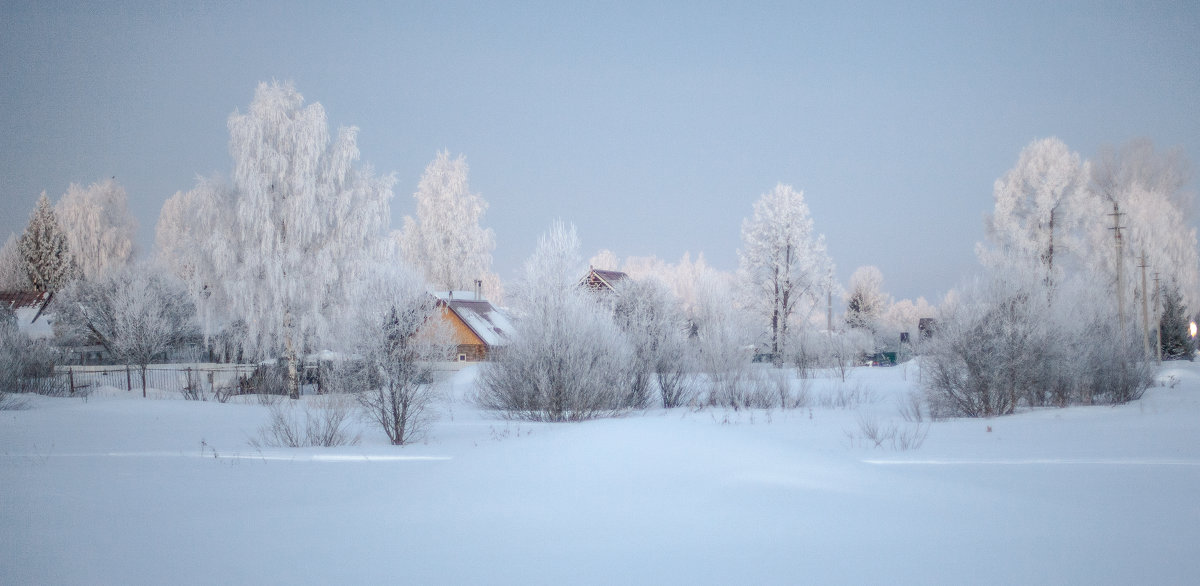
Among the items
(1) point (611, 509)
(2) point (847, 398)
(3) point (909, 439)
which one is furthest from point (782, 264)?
(1) point (611, 509)

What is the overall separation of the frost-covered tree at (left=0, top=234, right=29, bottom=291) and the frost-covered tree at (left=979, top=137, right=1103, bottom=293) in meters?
56.0

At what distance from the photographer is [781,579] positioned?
16.5ft

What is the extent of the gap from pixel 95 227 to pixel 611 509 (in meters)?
44.6

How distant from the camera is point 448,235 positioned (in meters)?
39.5

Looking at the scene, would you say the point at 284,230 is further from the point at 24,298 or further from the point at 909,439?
the point at 24,298

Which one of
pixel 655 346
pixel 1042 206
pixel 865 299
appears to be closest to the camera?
pixel 655 346

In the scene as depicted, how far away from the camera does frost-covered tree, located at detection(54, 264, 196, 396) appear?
23844 millimetres

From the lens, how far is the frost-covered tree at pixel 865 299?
5472 cm

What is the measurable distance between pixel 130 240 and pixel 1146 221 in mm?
56225

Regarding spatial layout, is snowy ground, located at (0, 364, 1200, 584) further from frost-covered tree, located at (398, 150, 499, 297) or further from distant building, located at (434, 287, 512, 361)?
frost-covered tree, located at (398, 150, 499, 297)

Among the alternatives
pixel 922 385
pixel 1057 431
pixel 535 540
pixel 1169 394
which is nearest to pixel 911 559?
pixel 535 540

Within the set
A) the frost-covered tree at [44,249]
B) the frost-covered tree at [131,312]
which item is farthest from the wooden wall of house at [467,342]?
the frost-covered tree at [44,249]

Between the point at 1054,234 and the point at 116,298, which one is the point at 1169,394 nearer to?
the point at 1054,234

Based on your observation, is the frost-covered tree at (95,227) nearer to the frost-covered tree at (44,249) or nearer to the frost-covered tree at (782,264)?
the frost-covered tree at (44,249)
